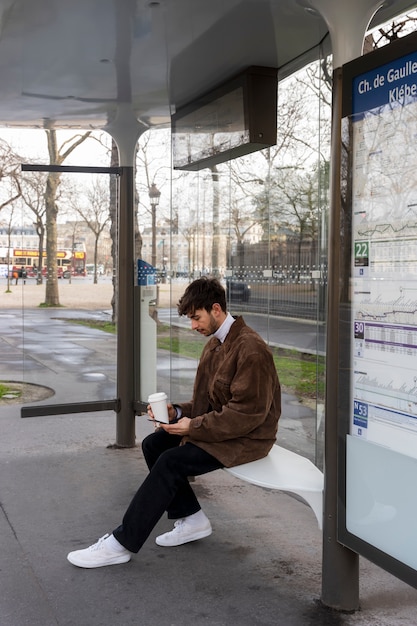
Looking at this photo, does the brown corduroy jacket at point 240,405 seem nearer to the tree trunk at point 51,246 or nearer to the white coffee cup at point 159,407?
the white coffee cup at point 159,407

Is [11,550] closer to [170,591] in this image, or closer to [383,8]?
[170,591]

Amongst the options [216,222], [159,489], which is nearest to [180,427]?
[159,489]

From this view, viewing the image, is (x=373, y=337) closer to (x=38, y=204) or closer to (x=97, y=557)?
(x=97, y=557)

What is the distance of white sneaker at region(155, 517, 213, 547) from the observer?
412 centimetres

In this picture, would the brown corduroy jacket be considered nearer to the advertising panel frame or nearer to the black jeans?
the black jeans

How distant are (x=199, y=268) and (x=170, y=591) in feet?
9.42

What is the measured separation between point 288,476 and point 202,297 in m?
1.00

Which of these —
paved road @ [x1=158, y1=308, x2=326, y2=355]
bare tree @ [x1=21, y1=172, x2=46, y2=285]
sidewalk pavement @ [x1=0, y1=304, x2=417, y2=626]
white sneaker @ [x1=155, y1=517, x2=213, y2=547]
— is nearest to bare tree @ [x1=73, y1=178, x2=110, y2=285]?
bare tree @ [x1=21, y1=172, x2=46, y2=285]

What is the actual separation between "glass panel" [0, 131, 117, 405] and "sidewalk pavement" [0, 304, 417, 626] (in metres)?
0.82

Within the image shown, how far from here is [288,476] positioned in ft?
11.7

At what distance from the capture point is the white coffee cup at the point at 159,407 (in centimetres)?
371

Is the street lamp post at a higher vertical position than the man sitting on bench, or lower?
higher

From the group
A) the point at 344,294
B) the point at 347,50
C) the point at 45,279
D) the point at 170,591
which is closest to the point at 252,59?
the point at 347,50

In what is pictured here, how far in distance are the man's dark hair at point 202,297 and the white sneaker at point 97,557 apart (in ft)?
4.14
